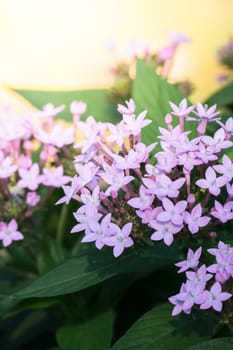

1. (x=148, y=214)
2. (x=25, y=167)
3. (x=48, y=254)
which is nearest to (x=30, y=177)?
(x=25, y=167)

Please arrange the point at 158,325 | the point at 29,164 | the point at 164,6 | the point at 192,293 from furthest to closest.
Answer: the point at 164,6, the point at 29,164, the point at 158,325, the point at 192,293

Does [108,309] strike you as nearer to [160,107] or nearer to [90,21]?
[160,107]

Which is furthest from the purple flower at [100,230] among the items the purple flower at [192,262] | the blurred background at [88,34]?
the blurred background at [88,34]

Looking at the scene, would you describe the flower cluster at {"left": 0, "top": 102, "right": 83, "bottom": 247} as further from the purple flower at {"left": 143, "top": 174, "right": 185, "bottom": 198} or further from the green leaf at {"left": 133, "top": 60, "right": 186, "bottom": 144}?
the purple flower at {"left": 143, "top": 174, "right": 185, "bottom": 198}

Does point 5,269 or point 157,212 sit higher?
point 5,269

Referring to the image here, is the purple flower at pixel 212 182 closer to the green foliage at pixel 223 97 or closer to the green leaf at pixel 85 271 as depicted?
the green leaf at pixel 85 271

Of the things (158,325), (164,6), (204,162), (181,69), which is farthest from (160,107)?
(164,6)
